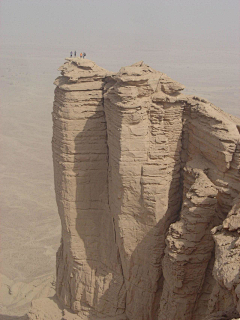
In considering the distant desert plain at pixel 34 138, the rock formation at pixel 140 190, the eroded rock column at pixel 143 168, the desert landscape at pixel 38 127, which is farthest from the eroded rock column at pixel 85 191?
the distant desert plain at pixel 34 138

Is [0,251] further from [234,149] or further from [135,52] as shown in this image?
[135,52]

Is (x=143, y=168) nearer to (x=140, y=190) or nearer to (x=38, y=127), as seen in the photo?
(x=140, y=190)

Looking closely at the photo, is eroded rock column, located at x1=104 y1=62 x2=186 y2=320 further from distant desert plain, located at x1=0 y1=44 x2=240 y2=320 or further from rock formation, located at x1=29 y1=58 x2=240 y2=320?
distant desert plain, located at x1=0 y1=44 x2=240 y2=320

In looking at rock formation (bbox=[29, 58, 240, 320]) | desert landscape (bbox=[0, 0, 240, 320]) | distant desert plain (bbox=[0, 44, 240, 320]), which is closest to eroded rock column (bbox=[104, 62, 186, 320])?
rock formation (bbox=[29, 58, 240, 320])

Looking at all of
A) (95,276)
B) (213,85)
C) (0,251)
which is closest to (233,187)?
(95,276)

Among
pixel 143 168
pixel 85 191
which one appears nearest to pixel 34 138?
pixel 85 191
